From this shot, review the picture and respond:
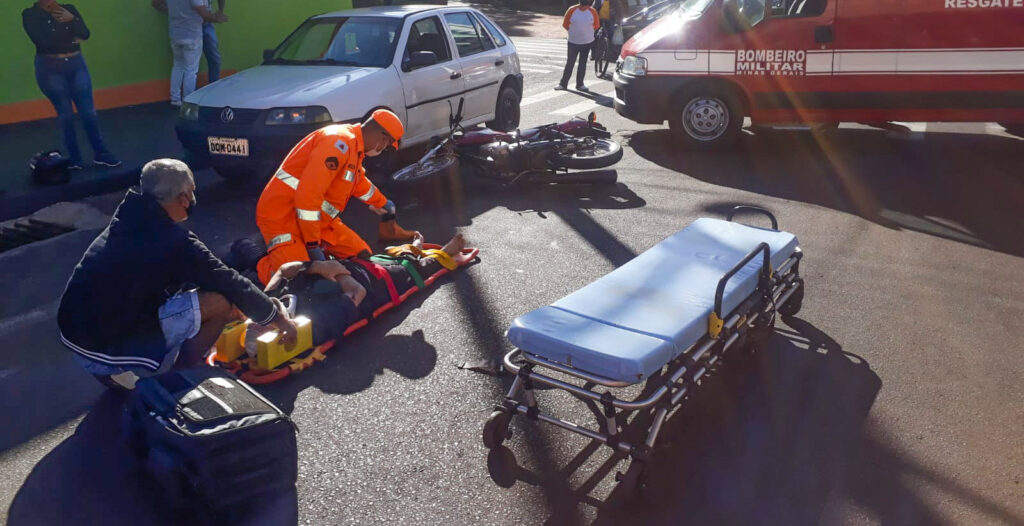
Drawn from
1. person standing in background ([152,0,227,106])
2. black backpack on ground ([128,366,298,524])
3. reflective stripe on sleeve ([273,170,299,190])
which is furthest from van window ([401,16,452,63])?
black backpack on ground ([128,366,298,524])

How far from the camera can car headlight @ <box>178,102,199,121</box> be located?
8.23m

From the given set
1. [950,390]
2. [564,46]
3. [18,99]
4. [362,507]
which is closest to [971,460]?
[950,390]

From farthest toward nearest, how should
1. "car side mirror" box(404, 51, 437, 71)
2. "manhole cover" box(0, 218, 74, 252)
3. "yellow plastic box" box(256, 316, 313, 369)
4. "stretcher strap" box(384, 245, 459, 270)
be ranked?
"car side mirror" box(404, 51, 437, 71), "manhole cover" box(0, 218, 74, 252), "stretcher strap" box(384, 245, 459, 270), "yellow plastic box" box(256, 316, 313, 369)

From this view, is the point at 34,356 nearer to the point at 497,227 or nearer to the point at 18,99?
the point at 497,227

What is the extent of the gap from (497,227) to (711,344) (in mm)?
3596

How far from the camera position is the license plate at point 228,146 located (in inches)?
310

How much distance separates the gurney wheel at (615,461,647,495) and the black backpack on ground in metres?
1.39

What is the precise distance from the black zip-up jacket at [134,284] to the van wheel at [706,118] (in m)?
6.90

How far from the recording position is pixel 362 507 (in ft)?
11.9

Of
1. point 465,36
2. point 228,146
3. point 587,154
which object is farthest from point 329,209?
point 465,36

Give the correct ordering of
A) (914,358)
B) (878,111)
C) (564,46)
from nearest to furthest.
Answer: (914,358)
(878,111)
(564,46)

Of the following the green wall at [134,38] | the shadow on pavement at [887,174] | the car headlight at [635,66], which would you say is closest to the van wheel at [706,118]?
the shadow on pavement at [887,174]

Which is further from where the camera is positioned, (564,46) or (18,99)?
(564,46)

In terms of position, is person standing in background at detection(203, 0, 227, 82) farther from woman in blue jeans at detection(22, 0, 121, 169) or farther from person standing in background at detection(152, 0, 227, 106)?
woman in blue jeans at detection(22, 0, 121, 169)
